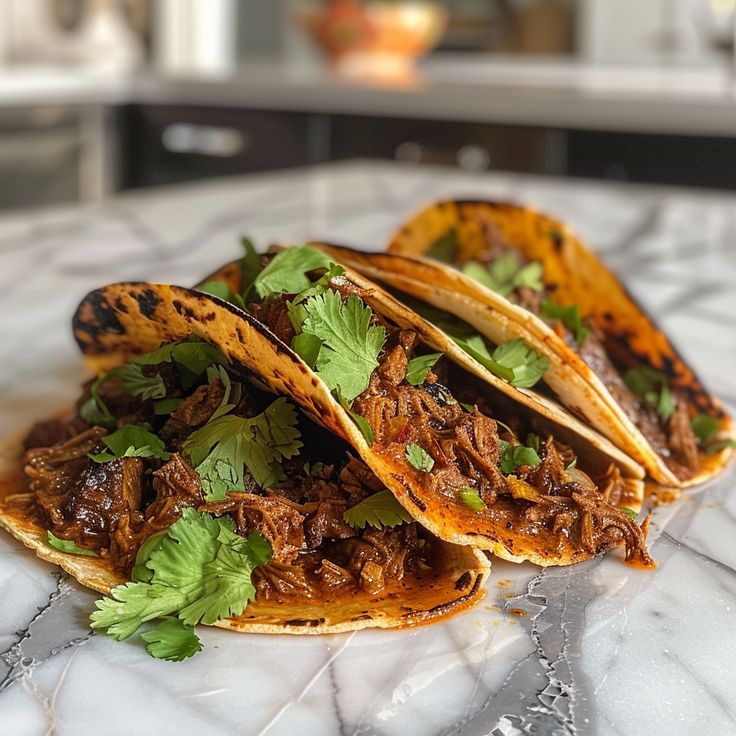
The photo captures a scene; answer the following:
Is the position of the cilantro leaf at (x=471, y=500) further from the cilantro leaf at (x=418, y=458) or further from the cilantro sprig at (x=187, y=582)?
the cilantro sprig at (x=187, y=582)

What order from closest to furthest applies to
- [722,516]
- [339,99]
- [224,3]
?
[722,516] → [339,99] → [224,3]

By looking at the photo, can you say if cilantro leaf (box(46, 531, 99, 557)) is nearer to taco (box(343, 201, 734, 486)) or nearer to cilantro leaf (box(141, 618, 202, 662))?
cilantro leaf (box(141, 618, 202, 662))

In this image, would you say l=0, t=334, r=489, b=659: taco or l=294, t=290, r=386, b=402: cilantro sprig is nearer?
l=0, t=334, r=489, b=659: taco

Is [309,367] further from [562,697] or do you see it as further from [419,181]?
[419,181]

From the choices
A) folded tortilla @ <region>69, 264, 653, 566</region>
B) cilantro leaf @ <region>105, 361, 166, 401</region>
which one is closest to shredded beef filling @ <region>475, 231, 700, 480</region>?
folded tortilla @ <region>69, 264, 653, 566</region>

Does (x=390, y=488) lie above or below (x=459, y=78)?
below

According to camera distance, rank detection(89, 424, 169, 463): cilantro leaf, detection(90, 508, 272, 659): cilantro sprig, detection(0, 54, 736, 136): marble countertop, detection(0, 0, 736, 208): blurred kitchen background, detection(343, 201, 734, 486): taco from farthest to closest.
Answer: detection(0, 0, 736, 208): blurred kitchen background, detection(0, 54, 736, 136): marble countertop, detection(343, 201, 734, 486): taco, detection(89, 424, 169, 463): cilantro leaf, detection(90, 508, 272, 659): cilantro sprig

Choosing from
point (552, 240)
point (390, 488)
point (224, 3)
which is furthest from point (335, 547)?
point (224, 3)

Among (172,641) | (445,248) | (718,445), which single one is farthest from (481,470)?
(445,248)
